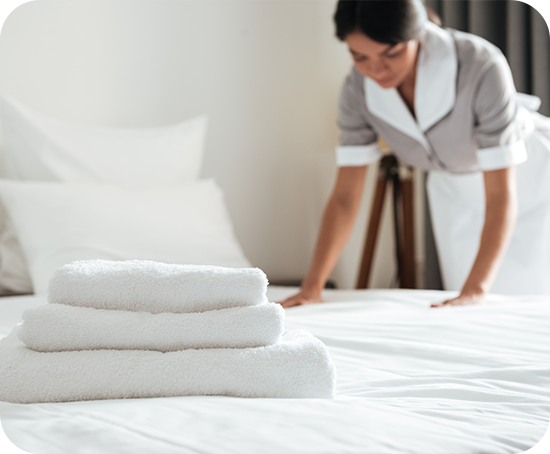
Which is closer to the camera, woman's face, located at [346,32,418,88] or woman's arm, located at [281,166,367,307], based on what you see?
woman's face, located at [346,32,418,88]

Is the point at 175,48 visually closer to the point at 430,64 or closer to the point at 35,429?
the point at 430,64

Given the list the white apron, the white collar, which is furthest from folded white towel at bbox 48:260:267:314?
the white apron

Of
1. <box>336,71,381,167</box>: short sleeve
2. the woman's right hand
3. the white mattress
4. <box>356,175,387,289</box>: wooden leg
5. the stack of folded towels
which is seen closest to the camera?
the white mattress

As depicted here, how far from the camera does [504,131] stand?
1.42 meters

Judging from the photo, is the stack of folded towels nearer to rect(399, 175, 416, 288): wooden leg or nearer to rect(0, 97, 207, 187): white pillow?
rect(0, 97, 207, 187): white pillow

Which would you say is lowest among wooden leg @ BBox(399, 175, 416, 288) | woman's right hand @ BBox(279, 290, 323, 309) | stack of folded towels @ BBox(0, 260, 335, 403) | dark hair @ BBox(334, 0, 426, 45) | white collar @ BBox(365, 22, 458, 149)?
wooden leg @ BBox(399, 175, 416, 288)

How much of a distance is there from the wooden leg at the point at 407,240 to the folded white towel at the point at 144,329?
1947mm

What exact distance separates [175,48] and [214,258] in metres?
0.84

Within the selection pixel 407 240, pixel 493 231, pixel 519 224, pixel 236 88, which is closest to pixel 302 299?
pixel 493 231

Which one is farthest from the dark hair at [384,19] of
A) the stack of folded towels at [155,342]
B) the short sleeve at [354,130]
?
the stack of folded towels at [155,342]

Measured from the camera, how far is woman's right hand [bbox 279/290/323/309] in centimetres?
132

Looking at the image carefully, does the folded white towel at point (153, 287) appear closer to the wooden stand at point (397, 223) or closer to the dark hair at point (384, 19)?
the dark hair at point (384, 19)

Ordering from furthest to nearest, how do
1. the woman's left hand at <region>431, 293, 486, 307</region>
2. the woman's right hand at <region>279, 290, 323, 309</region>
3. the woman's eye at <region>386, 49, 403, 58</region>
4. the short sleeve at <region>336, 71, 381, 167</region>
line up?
the short sleeve at <region>336, 71, 381, 167</region>, the woman's eye at <region>386, 49, 403, 58</region>, the woman's right hand at <region>279, 290, 323, 309</region>, the woman's left hand at <region>431, 293, 486, 307</region>

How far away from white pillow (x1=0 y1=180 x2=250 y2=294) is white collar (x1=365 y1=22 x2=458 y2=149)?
0.65 metres
